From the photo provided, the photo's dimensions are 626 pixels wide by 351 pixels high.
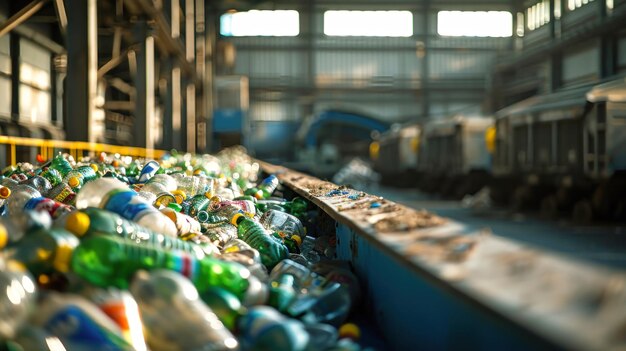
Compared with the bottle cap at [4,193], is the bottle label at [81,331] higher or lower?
lower

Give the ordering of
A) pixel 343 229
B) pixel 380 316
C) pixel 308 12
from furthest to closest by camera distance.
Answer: pixel 308 12 → pixel 343 229 → pixel 380 316

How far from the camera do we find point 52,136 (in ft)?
51.6

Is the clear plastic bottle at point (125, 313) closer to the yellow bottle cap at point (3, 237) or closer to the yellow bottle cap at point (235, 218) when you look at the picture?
the yellow bottle cap at point (3, 237)

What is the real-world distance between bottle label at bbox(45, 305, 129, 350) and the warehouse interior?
879 millimetres

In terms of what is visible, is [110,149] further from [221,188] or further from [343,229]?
[343,229]

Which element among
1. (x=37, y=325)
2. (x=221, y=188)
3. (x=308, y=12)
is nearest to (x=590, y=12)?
(x=308, y=12)

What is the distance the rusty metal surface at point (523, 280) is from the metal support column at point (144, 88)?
10.8 m

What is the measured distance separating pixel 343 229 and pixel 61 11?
7.46 metres

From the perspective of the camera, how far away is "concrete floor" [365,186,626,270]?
342 inches

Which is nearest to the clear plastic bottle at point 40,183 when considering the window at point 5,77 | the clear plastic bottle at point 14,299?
the clear plastic bottle at point 14,299

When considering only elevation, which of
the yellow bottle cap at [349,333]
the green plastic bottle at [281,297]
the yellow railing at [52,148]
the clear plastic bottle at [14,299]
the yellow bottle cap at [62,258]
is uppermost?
the yellow railing at [52,148]

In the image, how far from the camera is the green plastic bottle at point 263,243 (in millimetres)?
3650

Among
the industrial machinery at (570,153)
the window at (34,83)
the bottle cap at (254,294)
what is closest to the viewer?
the bottle cap at (254,294)

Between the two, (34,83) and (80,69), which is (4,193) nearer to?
(80,69)
